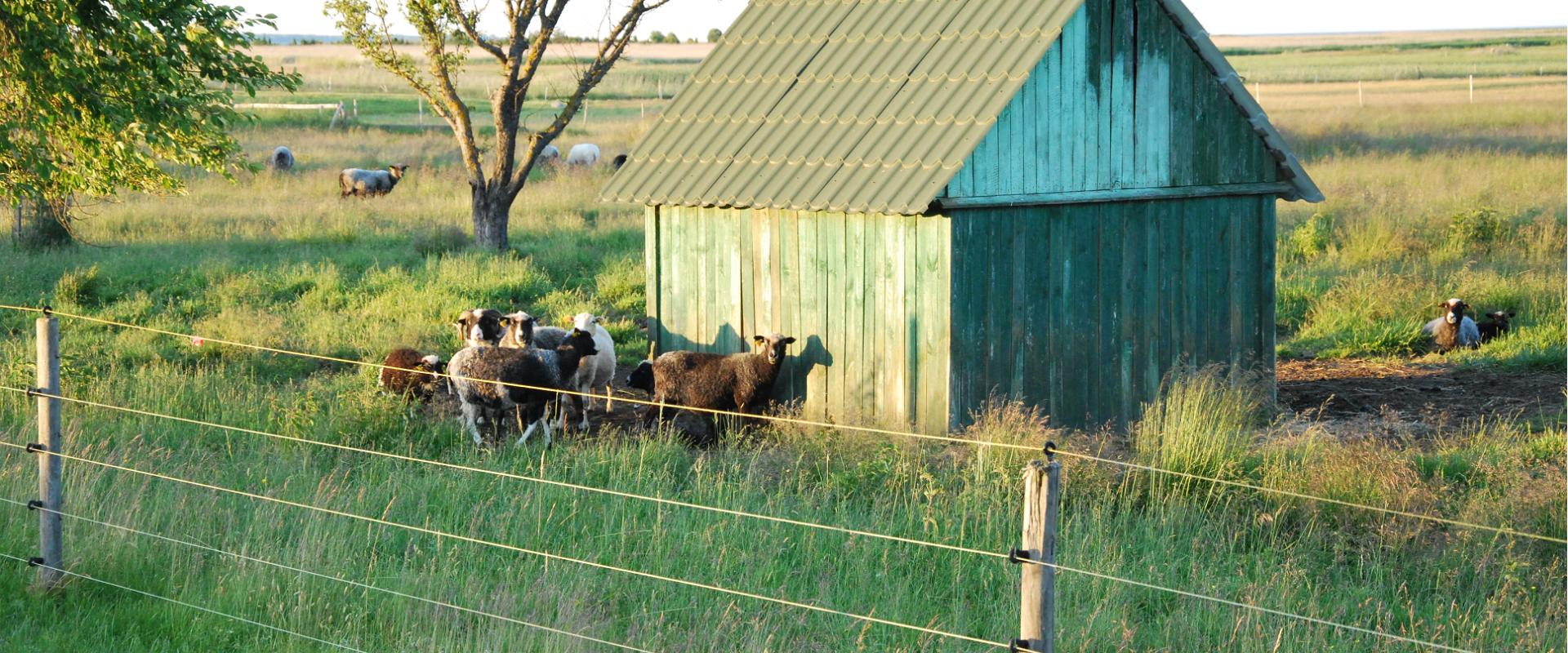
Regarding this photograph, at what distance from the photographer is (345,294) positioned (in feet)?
57.2

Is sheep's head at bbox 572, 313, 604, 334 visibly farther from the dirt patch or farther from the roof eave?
the dirt patch

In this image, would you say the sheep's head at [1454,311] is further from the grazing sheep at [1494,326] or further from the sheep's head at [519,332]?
the sheep's head at [519,332]

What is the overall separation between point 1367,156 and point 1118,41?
2470 centimetres

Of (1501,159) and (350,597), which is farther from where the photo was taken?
(1501,159)

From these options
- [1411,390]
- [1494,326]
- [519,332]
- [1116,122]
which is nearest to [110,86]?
[519,332]

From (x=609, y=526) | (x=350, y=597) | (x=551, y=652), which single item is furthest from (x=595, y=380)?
(x=551, y=652)

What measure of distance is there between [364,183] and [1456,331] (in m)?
21.0

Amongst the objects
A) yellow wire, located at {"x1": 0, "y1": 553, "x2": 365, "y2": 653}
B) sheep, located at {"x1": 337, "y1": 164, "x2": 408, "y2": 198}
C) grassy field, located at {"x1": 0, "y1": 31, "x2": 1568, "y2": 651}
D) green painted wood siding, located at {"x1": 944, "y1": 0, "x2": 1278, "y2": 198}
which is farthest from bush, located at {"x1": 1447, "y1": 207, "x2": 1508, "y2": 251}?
sheep, located at {"x1": 337, "y1": 164, "x2": 408, "y2": 198}

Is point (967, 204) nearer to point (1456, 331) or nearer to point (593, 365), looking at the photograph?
point (593, 365)

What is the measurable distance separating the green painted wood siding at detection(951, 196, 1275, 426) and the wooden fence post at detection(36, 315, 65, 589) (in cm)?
602

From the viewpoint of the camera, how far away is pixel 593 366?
1283 cm

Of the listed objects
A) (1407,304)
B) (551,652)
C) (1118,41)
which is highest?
(1118,41)

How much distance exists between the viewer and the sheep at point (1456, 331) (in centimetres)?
1566

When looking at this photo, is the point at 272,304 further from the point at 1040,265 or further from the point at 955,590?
the point at 955,590
